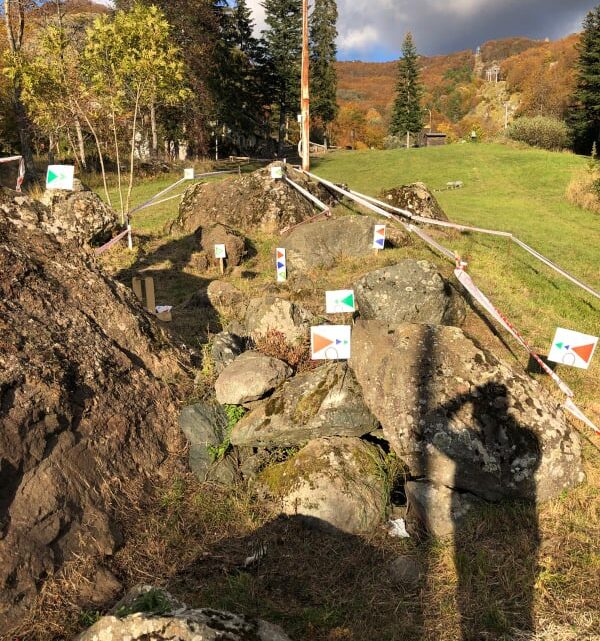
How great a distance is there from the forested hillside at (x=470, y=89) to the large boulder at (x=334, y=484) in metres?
59.6

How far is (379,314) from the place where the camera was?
6746mm

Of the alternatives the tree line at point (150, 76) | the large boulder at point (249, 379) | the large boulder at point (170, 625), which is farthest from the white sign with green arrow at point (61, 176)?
the large boulder at point (170, 625)

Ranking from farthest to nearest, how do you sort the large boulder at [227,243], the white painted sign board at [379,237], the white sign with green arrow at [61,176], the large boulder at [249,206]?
the large boulder at [249,206], the large boulder at [227,243], the white sign with green arrow at [61,176], the white painted sign board at [379,237]

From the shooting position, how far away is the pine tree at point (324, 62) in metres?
53.0

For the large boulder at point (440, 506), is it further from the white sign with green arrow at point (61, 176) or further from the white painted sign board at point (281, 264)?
the white sign with green arrow at point (61, 176)

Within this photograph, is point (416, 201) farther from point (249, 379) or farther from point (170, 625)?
point (170, 625)

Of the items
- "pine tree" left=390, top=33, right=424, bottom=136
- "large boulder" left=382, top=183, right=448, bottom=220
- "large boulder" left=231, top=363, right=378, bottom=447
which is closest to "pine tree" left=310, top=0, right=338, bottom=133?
"pine tree" left=390, top=33, right=424, bottom=136

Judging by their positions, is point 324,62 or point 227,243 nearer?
point 227,243

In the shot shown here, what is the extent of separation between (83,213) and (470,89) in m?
139

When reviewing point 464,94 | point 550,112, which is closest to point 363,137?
point 550,112

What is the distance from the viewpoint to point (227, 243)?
463 inches

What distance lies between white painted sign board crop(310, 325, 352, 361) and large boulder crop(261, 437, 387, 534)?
37.5 inches

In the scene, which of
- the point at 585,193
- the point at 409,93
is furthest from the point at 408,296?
the point at 409,93

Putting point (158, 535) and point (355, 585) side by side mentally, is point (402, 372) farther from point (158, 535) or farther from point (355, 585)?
point (158, 535)
